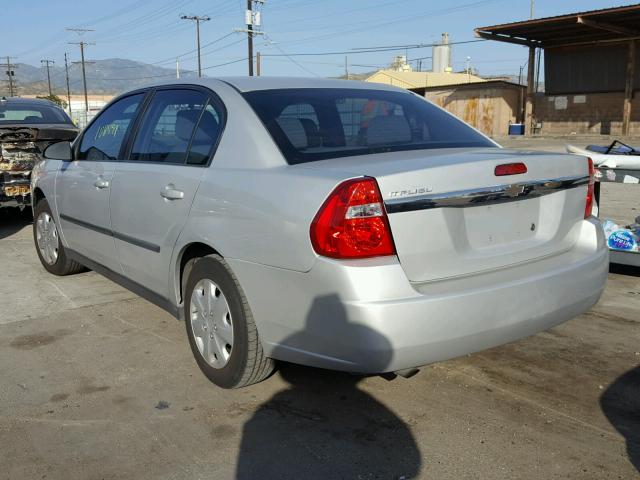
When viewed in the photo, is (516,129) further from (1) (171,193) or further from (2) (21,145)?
(1) (171,193)

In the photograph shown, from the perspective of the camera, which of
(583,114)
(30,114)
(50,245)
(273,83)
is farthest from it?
(583,114)

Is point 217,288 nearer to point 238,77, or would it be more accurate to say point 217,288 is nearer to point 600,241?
point 238,77

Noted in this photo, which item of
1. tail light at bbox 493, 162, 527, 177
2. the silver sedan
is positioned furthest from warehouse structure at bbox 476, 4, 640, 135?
tail light at bbox 493, 162, 527, 177

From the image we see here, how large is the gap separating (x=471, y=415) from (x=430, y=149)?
4.44ft

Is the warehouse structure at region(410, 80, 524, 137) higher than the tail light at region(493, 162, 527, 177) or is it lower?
higher

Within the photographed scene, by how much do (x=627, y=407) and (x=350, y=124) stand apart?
6.68ft

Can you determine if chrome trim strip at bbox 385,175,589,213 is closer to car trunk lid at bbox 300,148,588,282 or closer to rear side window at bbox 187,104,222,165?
car trunk lid at bbox 300,148,588,282

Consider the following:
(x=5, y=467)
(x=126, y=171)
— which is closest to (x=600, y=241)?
(x=126, y=171)

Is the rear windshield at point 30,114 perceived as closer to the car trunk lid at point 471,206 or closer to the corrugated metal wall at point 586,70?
the car trunk lid at point 471,206

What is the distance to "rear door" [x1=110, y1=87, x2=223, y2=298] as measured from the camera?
135 inches

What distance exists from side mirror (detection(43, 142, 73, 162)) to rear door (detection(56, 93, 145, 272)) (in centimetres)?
5

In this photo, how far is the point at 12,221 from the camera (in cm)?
907

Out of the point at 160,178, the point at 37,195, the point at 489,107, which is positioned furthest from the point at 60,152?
A: the point at 489,107

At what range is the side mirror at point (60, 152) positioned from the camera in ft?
16.2
